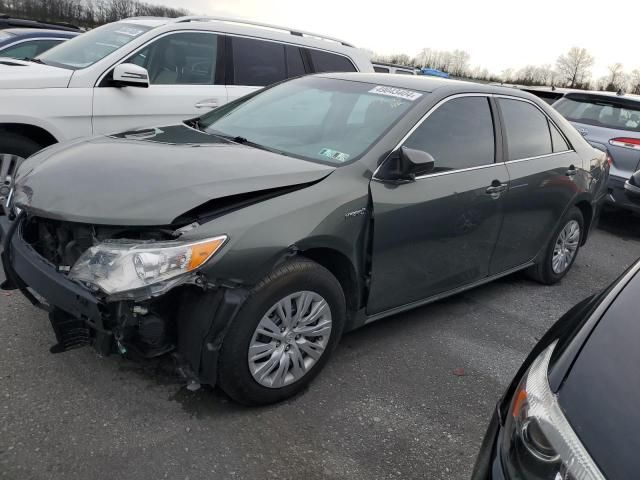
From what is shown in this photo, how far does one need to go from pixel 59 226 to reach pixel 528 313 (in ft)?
10.9

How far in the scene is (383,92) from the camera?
3.54m

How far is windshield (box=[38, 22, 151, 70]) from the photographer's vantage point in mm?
5086

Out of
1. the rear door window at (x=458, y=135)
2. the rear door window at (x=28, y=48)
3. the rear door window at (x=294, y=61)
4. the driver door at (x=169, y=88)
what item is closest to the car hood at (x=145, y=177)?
the rear door window at (x=458, y=135)

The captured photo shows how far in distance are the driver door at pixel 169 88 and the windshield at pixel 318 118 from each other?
1.45m

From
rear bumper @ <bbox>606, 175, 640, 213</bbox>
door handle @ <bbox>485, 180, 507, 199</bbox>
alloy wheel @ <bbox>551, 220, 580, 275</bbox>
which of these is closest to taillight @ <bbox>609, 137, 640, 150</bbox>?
rear bumper @ <bbox>606, 175, 640, 213</bbox>

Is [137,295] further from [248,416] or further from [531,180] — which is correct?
[531,180]

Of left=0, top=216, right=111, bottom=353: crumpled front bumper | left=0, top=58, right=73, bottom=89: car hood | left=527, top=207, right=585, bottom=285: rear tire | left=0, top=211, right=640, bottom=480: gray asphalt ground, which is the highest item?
left=0, top=58, right=73, bottom=89: car hood

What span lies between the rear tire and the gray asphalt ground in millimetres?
1296

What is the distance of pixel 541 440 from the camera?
4.69 ft

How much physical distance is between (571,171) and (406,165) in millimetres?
2199

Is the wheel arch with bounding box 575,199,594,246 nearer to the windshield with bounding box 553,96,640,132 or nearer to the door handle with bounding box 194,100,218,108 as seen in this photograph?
the windshield with bounding box 553,96,640,132

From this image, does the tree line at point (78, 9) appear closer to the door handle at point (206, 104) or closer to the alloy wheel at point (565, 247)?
the door handle at point (206, 104)

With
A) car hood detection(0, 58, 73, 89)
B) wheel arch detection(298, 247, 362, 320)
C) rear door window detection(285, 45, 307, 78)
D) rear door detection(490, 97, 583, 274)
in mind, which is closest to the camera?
wheel arch detection(298, 247, 362, 320)

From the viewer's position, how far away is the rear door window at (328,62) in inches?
253
